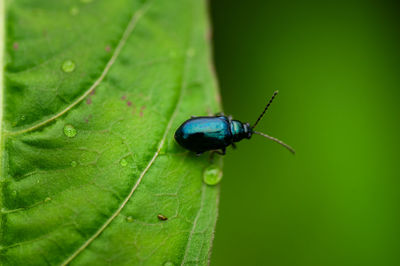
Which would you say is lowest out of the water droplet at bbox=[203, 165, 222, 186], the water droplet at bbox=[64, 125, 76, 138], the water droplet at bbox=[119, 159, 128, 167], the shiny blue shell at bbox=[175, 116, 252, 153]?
the water droplet at bbox=[119, 159, 128, 167]

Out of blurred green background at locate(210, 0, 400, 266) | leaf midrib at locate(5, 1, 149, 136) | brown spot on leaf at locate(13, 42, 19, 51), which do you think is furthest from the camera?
blurred green background at locate(210, 0, 400, 266)

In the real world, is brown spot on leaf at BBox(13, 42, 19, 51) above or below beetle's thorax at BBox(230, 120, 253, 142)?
above

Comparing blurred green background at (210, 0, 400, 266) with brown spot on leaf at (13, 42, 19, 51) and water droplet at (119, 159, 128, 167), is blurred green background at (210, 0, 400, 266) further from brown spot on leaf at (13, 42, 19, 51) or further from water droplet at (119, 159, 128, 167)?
brown spot on leaf at (13, 42, 19, 51)

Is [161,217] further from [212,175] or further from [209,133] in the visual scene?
[209,133]

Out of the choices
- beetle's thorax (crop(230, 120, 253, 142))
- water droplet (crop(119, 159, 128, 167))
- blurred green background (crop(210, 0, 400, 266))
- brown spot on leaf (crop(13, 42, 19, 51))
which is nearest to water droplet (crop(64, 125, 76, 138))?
water droplet (crop(119, 159, 128, 167))

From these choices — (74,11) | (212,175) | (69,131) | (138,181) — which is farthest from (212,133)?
(74,11)

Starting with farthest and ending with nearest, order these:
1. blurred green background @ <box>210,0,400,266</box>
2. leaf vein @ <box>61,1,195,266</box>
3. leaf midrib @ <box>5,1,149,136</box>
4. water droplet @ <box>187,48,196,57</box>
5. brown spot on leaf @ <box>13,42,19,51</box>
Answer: blurred green background @ <box>210,0,400,266</box>
water droplet @ <box>187,48,196,57</box>
brown spot on leaf @ <box>13,42,19,51</box>
leaf midrib @ <box>5,1,149,136</box>
leaf vein @ <box>61,1,195,266</box>
